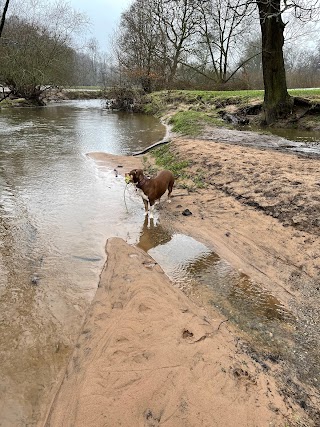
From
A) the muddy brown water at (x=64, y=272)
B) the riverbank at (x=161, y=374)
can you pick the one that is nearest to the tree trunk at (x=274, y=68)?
the muddy brown water at (x=64, y=272)

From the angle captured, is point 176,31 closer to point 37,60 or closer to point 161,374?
point 37,60

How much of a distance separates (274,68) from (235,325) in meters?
12.5

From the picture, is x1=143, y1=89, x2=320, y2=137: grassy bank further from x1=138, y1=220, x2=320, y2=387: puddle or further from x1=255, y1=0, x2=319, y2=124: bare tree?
x1=138, y1=220, x2=320, y2=387: puddle

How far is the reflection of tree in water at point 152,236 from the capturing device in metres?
6.10

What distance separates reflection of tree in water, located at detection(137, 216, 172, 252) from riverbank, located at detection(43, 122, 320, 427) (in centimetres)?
31

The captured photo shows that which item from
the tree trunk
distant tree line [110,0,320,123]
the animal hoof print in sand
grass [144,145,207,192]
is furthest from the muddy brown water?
distant tree line [110,0,320,123]

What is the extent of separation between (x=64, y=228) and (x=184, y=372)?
4119 mm

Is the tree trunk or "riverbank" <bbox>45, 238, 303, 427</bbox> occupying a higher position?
the tree trunk

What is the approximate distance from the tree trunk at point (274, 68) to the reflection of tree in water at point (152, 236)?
987cm

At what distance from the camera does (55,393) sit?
3.20 meters

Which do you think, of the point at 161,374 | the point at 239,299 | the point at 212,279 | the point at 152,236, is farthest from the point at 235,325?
the point at 152,236

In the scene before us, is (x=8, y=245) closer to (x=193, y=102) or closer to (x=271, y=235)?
(x=271, y=235)

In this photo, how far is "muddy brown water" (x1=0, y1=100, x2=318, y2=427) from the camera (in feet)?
11.7

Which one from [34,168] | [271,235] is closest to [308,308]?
[271,235]
